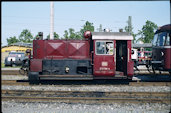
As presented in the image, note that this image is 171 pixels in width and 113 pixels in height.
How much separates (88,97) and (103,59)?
11.3ft

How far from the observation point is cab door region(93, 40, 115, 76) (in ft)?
33.7

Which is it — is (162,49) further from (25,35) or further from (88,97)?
(25,35)

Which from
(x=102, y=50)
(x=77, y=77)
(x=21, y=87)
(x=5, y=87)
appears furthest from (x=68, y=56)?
(x=5, y=87)

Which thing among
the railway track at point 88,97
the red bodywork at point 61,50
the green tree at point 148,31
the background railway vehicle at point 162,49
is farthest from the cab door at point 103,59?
the green tree at point 148,31

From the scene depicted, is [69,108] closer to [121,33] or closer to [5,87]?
[5,87]

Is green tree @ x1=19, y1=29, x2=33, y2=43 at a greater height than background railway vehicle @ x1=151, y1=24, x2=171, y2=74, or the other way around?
green tree @ x1=19, y1=29, x2=33, y2=43

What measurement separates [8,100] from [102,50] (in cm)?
565

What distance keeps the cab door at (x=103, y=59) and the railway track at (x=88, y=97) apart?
2.31 meters

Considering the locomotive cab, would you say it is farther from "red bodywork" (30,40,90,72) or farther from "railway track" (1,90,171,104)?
"railway track" (1,90,171,104)

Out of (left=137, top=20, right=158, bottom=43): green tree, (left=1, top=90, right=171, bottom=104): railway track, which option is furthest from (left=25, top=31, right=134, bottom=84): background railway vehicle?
(left=137, top=20, right=158, bottom=43): green tree

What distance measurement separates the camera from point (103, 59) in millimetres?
10281

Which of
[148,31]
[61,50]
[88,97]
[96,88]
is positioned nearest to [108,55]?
[96,88]

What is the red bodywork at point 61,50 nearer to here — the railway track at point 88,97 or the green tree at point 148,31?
the railway track at point 88,97

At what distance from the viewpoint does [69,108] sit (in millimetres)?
6348
